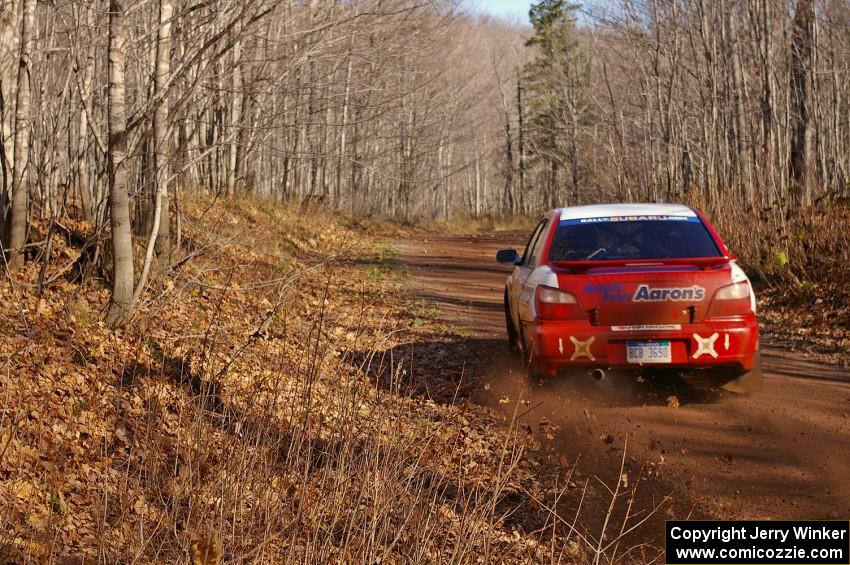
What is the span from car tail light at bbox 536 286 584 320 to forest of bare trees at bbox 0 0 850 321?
2.64 m

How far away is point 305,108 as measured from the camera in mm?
16281

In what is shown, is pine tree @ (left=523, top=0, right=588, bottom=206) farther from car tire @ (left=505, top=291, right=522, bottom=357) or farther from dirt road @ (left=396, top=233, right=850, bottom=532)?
dirt road @ (left=396, top=233, right=850, bottom=532)

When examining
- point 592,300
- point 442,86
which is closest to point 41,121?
point 592,300

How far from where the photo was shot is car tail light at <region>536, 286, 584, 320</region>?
7199 mm

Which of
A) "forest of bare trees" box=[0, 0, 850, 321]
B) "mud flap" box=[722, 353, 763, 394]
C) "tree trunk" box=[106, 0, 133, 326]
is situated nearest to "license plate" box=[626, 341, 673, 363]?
"mud flap" box=[722, 353, 763, 394]

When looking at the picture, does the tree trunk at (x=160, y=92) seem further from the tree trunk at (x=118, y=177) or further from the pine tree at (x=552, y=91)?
the pine tree at (x=552, y=91)

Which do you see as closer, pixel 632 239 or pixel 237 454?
pixel 237 454

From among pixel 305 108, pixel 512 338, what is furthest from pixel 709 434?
pixel 305 108

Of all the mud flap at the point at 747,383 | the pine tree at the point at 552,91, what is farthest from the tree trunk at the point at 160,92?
the pine tree at the point at 552,91

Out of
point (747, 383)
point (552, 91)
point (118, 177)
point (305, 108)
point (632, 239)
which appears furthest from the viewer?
point (552, 91)

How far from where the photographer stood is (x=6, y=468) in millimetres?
5613

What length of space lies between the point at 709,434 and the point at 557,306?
61.0 inches

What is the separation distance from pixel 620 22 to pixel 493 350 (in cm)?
1920

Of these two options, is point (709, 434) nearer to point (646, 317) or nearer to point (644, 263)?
point (646, 317)
